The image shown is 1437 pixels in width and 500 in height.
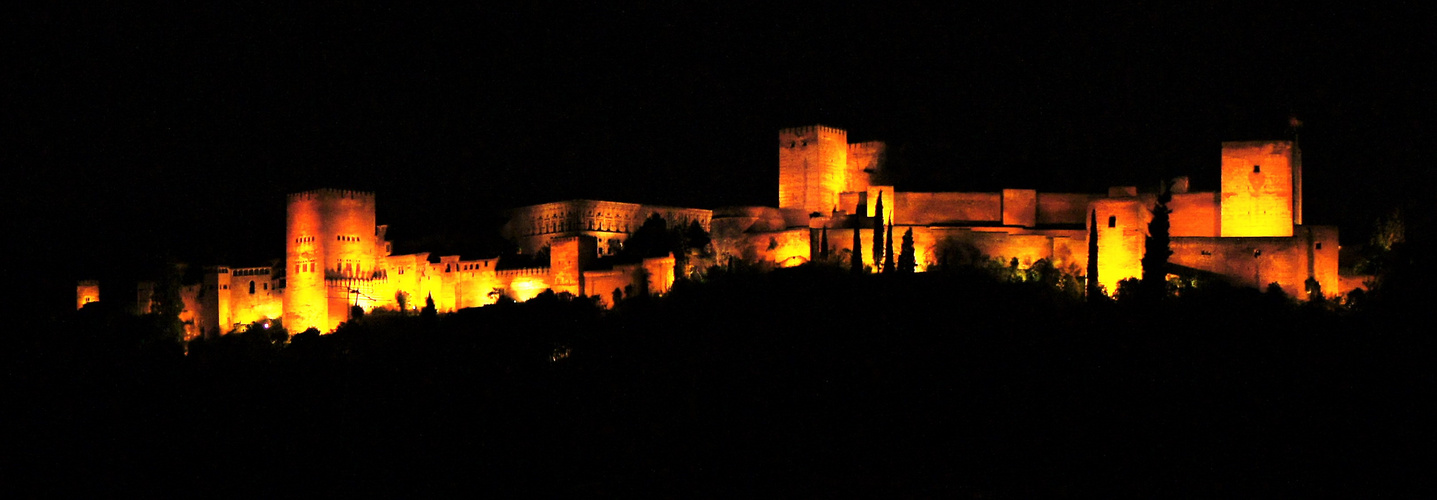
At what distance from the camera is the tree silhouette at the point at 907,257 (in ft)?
129

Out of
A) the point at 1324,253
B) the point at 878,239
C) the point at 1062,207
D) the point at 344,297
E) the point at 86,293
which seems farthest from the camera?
the point at 344,297

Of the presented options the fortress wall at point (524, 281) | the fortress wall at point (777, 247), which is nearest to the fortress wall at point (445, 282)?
the fortress wall at point (524, 281)

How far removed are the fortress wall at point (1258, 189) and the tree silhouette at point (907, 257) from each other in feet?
26.0

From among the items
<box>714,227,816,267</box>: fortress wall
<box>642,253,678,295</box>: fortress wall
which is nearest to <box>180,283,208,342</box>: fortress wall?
<box>642,253,678,295</box>: fortress wall

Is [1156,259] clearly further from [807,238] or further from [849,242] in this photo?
[807,238]

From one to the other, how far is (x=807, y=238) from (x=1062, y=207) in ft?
23.3

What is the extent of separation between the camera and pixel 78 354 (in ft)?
131

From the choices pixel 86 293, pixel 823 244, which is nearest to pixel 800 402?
pixel 823 244

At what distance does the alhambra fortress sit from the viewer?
3881 cm

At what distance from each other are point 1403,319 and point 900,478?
41.9 ft

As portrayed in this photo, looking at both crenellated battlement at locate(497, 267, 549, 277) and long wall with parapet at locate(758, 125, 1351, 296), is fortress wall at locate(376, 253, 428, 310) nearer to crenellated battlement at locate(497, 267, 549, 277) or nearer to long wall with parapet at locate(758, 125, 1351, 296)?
crenellated battlement at locate(497, 267, 549, 277)

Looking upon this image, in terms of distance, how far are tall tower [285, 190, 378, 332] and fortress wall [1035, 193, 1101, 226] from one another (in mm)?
19953

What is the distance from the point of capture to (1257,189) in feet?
129

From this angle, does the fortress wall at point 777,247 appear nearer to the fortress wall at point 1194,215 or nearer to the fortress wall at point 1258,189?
the fortress wall at point 1194,215
